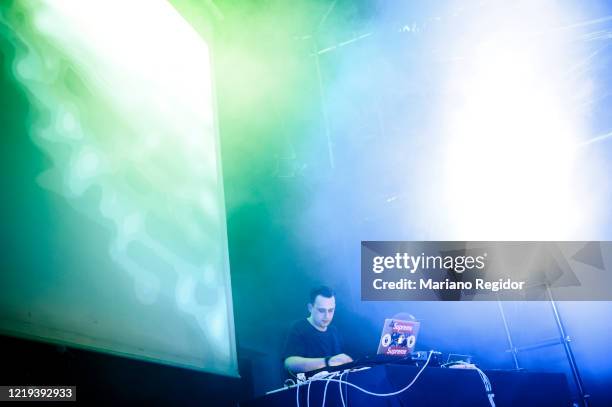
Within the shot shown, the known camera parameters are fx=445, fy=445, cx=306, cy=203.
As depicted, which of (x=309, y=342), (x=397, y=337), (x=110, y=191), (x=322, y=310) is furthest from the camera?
(x=322, y=310)

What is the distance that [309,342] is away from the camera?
92.5 inches

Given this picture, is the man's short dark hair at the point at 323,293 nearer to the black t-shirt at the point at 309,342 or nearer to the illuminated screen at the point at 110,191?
the black t-shirt at the point at 309,342

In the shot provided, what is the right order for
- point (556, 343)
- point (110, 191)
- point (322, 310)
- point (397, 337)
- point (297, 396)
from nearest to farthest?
point (110, 191), point (297, 396), point (397, 337), point (322, 310), point (556, 343)

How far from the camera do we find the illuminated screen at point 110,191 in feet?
3.79

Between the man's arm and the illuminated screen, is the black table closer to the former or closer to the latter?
the man's arm

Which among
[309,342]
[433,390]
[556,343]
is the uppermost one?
[309,342]

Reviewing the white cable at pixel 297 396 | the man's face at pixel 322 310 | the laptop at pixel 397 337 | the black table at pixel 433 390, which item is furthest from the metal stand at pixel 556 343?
the white cable at pixel 297 396

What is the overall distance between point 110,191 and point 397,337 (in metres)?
1.27

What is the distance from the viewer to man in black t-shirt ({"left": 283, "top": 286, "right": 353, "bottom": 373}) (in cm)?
218

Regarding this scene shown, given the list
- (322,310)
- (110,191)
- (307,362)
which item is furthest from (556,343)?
(110,191)

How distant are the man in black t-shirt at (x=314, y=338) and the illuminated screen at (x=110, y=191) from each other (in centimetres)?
33

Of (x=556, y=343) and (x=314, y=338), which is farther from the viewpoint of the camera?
(x=556, y=343)

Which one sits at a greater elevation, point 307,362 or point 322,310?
point 322,310

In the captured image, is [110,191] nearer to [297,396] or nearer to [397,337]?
[297,396]
